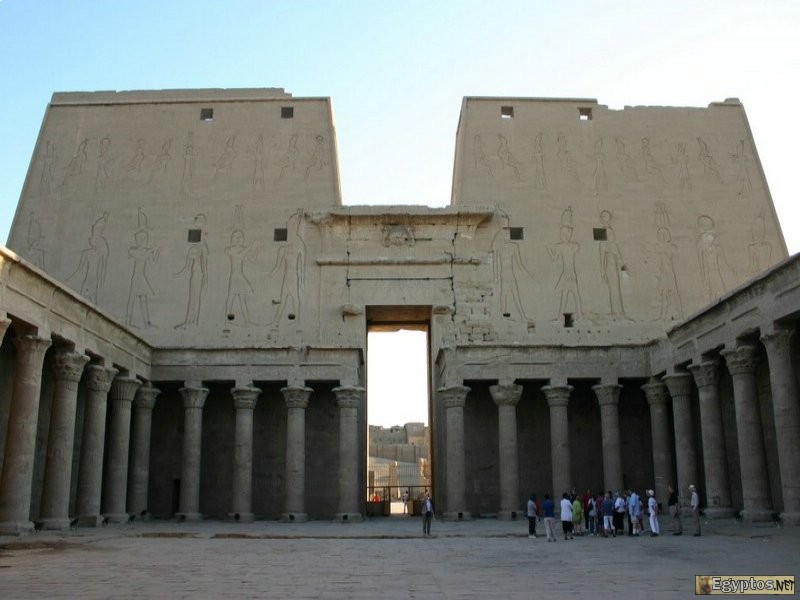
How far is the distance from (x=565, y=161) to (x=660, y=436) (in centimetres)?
1271

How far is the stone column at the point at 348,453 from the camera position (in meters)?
24.7

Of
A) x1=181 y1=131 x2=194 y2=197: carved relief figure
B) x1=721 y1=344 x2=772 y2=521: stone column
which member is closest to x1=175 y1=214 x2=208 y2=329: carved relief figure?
x1=181 y1=131 x2=194 y2=197: carved relief figure

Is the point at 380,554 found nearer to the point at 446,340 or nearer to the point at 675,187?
the point at 446,340

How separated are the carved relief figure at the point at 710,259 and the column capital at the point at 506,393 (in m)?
9.77

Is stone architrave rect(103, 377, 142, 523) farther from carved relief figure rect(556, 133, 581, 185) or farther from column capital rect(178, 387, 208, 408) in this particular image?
carved relief figure rect(556, 133, 581, 185)

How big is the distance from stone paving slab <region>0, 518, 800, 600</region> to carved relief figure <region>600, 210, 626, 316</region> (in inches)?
461

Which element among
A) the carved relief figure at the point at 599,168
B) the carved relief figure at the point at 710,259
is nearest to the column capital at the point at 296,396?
the carved relief figure at the point at 599,168

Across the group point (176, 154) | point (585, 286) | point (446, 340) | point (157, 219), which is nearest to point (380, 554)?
point (446, 340)

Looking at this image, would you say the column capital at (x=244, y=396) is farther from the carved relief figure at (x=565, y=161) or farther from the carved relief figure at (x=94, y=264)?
the carved relief figure at (x=565, y=161)

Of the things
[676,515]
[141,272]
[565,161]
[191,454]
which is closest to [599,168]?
[565,161]

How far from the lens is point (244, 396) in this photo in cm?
2562

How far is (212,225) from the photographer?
3147 cm

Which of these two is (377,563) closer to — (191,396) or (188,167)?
(191,396)

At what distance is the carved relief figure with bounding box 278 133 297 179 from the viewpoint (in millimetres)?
32406
